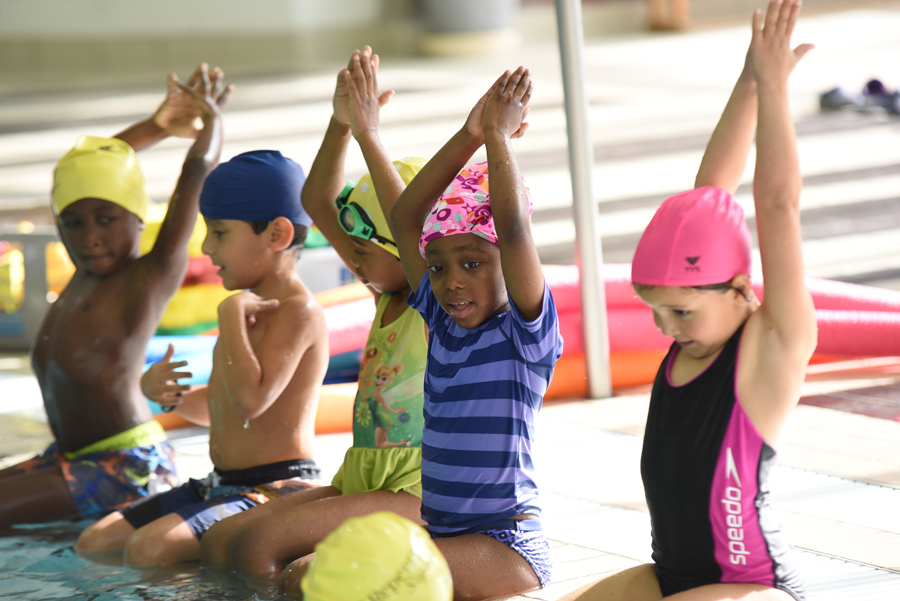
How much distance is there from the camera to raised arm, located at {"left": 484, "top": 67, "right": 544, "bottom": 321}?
254 centimetres

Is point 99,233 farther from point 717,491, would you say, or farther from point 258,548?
point 717,491

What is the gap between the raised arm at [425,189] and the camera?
2752 mm

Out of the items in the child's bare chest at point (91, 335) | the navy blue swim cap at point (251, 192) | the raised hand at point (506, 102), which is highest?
the raised hand at point (506, 102)

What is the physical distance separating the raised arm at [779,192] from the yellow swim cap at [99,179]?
7.69 ft

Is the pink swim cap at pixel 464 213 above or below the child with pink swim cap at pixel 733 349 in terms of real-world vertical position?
above

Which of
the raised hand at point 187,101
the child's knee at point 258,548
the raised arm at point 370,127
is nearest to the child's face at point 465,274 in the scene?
the raised arm at point 370,127

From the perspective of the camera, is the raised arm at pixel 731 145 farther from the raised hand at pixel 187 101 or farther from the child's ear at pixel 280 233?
the raised hand at pixel 187 101

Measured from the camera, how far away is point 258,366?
10.6ft

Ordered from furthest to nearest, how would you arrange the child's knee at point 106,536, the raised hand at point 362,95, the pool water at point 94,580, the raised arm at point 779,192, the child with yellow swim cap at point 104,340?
the child with yellow swim cap at point 104,340 < the child's knee at point 106,536 < the raised hand at point 362,95 < the pool water at point 94,580 < the raised arm at point 779,192

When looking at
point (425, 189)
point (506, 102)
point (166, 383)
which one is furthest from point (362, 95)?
point (166, 383)

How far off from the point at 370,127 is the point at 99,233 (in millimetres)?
1213

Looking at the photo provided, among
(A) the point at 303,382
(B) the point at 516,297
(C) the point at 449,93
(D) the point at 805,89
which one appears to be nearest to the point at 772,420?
(B) the point at 516,297

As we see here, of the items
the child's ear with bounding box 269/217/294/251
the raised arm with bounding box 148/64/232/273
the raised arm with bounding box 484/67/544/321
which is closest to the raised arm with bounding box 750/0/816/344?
the raised arm with bounding box 484/67/544/321

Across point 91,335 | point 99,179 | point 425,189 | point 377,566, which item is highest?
point 99,179
